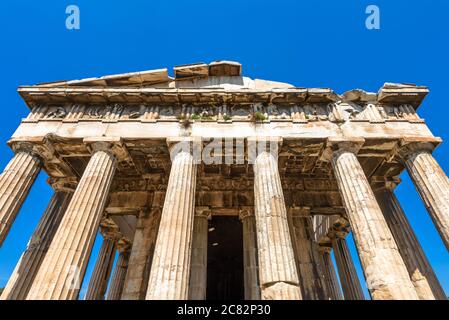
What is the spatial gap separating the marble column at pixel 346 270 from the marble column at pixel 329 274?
468 millimetres

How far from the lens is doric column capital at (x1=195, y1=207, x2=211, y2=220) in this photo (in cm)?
1376

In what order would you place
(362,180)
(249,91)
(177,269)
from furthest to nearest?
(249,91), (362,180), (177,269)

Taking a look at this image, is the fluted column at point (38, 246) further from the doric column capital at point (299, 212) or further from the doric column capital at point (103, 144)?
the doric column capital at point (299, 212)

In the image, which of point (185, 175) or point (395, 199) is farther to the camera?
point (395, 199)

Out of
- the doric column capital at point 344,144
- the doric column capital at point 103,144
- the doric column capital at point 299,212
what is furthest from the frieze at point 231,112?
the doric column capital at point 299,212

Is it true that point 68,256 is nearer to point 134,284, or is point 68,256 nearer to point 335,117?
point 134,284

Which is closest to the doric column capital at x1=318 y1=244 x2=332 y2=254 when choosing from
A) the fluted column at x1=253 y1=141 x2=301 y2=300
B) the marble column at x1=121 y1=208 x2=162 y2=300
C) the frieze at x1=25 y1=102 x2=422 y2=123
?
the frieze at x1=25 y1=102 x2=422 y2=123

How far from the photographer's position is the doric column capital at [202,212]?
13.8 metres

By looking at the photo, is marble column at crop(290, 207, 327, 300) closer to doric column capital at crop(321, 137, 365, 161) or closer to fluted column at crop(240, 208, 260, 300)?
fluted column at crop(240, 208, 260, 300)

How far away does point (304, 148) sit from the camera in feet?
40.3

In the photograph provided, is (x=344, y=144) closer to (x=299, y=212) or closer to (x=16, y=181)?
(x=299, y=212)

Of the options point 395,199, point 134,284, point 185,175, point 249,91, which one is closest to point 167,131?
point 185,175
